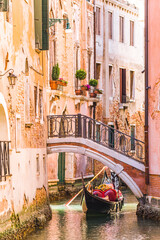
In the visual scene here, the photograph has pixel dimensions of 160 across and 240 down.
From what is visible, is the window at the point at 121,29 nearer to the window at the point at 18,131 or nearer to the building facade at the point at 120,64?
the building facade at the point at 120,64

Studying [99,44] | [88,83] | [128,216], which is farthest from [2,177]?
[99,44]

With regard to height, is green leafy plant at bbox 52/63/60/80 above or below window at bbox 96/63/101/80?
below

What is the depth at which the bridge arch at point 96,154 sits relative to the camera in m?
18.4

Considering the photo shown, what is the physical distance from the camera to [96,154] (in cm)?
1869

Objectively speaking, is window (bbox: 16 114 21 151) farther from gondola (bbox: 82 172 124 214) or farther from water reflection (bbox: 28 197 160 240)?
gondola (bbox: 82 172 124 214)

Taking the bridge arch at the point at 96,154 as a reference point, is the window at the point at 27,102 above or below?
above

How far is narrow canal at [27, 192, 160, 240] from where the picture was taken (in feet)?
52.4

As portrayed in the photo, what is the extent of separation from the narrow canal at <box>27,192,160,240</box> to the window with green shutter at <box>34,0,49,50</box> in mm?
4486

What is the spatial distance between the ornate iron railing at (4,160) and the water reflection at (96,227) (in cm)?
222

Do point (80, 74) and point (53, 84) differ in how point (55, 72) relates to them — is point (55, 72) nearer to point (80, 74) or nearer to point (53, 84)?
point (53, 84)

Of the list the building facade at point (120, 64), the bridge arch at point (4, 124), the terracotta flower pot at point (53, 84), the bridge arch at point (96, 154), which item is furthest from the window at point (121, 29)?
the bridge arch at point (4, 124)

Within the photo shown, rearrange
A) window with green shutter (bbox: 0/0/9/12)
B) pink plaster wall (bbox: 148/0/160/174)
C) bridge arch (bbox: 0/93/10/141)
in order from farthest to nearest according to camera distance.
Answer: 1. pink plaster wall (bbox: 148/0/160/174)
2. bridge arch (bbox: 0/93/10/141)
3. window with green shutter (bbox: 0/0/9/12)

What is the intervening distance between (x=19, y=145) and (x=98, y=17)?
589 inches

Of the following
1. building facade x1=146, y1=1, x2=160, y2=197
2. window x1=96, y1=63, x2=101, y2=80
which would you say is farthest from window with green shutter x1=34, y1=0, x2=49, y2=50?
window x1=96, y1=63, x2=101, y2=80
